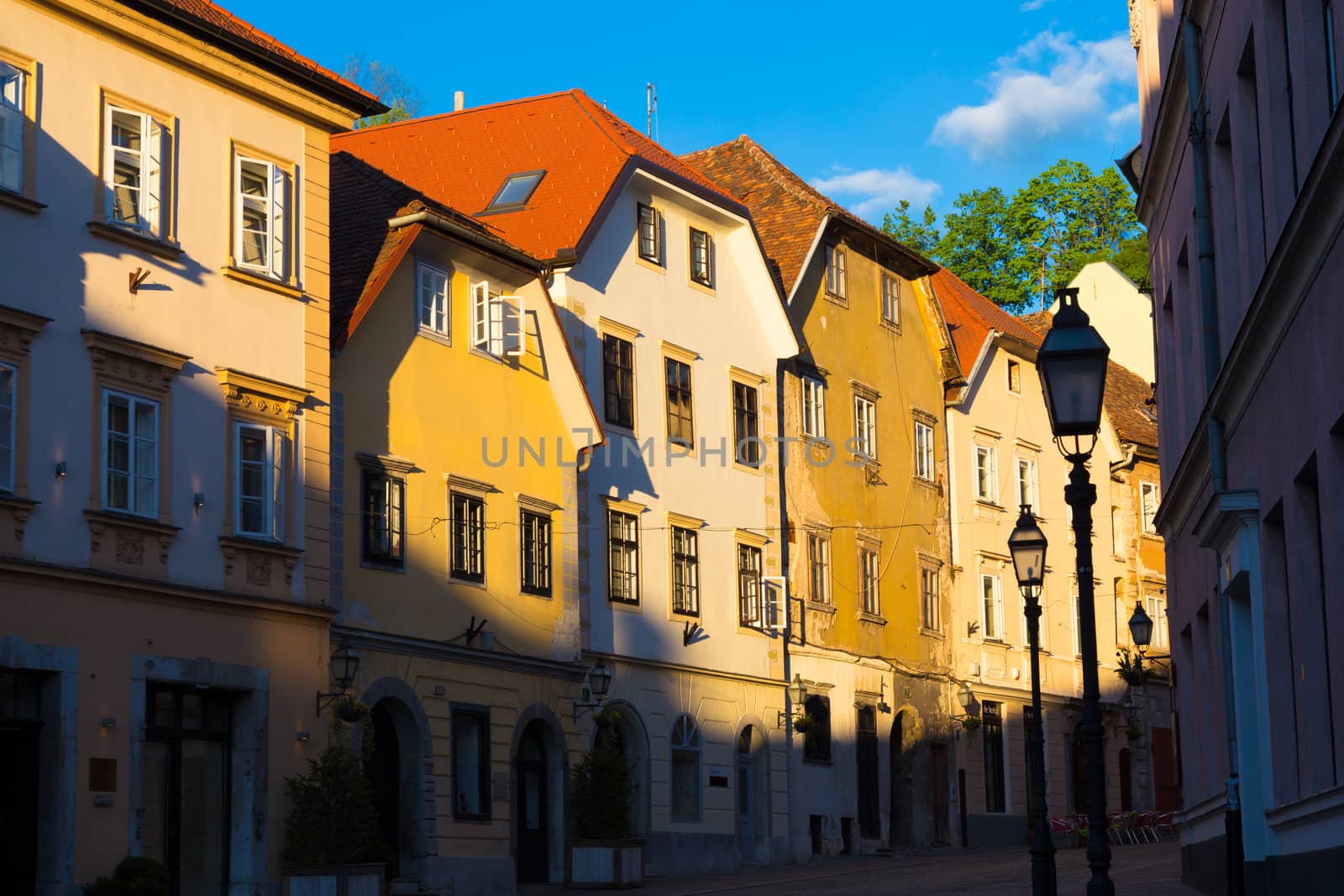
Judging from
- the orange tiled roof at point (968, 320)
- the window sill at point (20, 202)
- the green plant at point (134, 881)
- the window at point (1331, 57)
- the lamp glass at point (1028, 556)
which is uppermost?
the orange tiled roof at point (968, 320)

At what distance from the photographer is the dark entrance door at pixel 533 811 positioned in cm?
3023

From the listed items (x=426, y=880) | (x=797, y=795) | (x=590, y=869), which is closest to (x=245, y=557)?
(x=426, y=880)

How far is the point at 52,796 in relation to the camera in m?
21.1

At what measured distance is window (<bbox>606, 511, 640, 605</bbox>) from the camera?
33.5 m

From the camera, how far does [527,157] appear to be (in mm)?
35656

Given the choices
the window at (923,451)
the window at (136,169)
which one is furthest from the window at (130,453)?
the window at (923,451)

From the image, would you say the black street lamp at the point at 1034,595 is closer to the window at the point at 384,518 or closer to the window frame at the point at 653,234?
the window at the point at 384,518

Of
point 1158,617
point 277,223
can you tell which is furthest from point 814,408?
point 1158,617

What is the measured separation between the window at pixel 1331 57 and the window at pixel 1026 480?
125 ft

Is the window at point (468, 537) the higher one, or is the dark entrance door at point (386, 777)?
the window at point (468, 537)

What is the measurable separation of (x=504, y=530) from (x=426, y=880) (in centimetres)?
578

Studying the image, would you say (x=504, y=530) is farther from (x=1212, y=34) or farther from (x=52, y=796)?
(x=1212, y=34)

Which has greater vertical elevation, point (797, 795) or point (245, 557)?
point (245, 557)

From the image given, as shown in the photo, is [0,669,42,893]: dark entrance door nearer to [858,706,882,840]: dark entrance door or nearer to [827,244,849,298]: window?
[858,706,882,840]: dark entrance door
